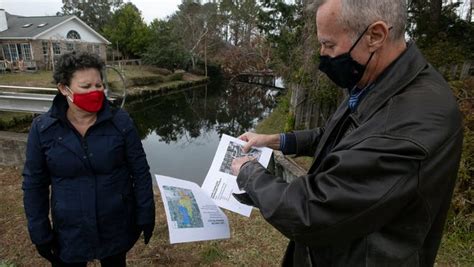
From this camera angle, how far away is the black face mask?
112 centimetres

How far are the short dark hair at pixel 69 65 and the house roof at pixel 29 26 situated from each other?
88.5 ft

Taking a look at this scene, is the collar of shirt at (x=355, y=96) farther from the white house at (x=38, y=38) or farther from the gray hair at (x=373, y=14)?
the white house at (x=38, y=38)

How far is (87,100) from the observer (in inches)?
79.7

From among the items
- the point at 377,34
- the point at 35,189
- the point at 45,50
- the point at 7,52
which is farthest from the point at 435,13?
the point at 7,52

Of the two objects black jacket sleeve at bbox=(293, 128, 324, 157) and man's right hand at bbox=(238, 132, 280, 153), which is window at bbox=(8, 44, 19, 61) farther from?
black jacket sleeve at bbox=(293, 128, 324, 157)

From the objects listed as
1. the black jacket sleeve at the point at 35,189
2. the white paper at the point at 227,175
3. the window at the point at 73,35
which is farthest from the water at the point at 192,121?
the window at the point at 73,35

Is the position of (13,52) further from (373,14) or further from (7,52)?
(373,14)

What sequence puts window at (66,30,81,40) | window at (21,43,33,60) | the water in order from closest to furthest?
the water
window at (21,43,33,60)
window at (66,30,81,40)

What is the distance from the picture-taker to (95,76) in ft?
6.88

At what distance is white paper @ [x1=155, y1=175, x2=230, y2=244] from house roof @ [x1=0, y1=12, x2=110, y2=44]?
2774 centimetres

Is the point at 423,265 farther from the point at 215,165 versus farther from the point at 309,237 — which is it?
the point at 215,165

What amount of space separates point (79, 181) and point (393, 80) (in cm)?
186

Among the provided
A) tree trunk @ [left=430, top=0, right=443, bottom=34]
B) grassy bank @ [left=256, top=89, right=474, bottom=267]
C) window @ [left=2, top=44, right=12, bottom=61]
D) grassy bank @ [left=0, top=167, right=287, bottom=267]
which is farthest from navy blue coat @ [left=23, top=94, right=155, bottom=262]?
window @ [left=2, top=44, right=12, bottom=61]

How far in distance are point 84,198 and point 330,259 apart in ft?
5.13
